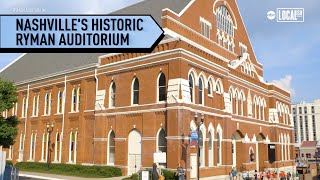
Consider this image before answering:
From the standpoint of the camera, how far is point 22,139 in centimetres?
4809

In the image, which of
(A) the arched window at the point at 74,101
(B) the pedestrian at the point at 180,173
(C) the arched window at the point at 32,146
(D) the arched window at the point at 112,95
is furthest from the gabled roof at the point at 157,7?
(C) the arched window at the point at 32,146

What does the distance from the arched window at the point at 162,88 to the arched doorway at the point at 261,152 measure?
21542 millimetres

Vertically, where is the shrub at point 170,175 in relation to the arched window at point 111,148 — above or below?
below

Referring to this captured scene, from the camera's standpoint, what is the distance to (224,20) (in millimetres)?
46812

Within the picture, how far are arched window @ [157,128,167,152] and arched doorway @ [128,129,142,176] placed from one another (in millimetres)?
2243

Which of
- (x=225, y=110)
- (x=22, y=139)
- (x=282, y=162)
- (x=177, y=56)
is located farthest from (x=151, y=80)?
(x=282, y=162)

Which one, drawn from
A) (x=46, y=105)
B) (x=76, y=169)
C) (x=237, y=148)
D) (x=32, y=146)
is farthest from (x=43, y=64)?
(x=237, y=148)

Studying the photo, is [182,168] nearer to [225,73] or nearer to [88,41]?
[225,73]

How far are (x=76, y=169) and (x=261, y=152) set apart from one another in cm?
2488

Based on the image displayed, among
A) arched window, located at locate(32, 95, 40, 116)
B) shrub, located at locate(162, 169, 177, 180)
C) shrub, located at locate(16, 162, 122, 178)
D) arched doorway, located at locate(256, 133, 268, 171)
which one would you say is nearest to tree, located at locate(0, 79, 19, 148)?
shrub, located at locate(16, 162, 122, 178)

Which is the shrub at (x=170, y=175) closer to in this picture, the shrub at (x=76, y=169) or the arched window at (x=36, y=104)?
the shrub at (x=76, y=169)

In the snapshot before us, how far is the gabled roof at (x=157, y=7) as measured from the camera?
38.9 meters

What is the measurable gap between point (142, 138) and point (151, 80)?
5.21 meters

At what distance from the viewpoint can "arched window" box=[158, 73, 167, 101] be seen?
1219 inches
